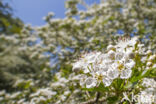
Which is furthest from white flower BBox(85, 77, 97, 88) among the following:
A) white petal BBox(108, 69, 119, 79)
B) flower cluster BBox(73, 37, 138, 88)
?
white petal BBox(108, 69, 119, 79)

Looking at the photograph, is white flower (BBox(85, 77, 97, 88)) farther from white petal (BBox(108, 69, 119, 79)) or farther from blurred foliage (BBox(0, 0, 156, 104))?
blurred foliage (BBox(0, 0, 156, 104))

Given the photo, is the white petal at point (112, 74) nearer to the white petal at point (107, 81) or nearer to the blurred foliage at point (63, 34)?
the white petal at point (107, 81)

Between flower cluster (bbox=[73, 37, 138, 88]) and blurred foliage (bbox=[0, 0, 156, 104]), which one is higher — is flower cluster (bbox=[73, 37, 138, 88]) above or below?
below

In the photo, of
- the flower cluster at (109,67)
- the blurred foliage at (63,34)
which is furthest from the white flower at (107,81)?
the blurred foliage at (63,34)

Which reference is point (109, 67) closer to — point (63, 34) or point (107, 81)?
point (107, 81)

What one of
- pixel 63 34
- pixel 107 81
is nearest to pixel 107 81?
pixel 107 81

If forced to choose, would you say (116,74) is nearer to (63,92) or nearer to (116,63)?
(116,63)

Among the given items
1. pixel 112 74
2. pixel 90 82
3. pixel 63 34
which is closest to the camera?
pixel 112 74

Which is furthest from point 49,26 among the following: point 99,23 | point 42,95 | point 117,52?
point 117,52

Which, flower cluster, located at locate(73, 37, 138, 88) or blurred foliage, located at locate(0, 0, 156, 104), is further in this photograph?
blurred foliage, located at locate(0, 0, 156, 104)

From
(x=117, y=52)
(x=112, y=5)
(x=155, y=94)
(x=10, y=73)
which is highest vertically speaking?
(x=112, y=5)

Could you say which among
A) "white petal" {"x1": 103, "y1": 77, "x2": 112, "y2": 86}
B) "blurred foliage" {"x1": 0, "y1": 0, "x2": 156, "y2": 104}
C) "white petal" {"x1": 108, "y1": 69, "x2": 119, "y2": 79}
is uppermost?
"blurred foliage" {"x1": 0, "y1": 0, "x2": 156, "y2": 104}

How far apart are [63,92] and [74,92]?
142 mm

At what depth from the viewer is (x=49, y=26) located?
15.8 feet
